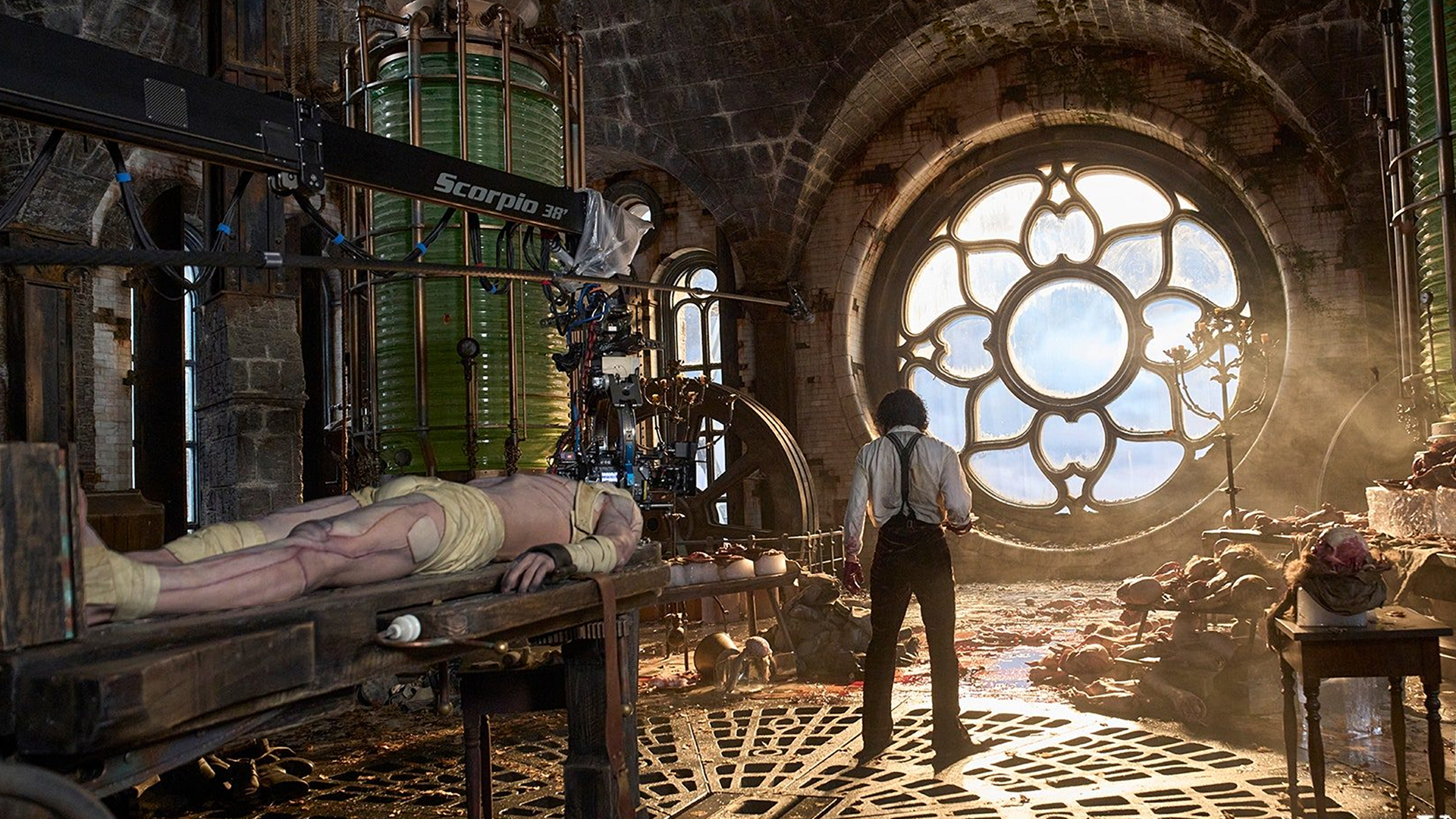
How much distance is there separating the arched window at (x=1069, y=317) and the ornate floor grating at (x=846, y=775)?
6.14 meters

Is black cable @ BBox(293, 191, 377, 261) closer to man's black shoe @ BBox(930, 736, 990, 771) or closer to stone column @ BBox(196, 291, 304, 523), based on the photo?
stone column @ BBox(196, 291, 304, 523)

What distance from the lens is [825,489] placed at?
1250cm

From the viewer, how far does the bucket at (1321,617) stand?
3926 mm

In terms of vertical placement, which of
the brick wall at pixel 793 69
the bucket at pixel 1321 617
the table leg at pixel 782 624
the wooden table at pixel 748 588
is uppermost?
the brick wall at pixel 793 69

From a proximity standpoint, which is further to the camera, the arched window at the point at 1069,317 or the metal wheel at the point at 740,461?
the arched window at the point at 1069,317

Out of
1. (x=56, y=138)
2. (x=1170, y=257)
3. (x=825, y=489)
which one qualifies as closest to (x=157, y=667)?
(x=56, y=138)

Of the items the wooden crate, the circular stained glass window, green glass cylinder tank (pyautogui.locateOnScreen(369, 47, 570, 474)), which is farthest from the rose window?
the wooden crate

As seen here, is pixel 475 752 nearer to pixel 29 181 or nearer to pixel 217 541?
pixel 217 541

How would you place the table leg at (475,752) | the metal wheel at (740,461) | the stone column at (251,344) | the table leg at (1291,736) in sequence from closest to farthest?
the table leg at (475,752)
the table leg at (1291,736)
the stone column at (251,344)
the metal wheel at (740,461)

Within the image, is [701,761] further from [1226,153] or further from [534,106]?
[1226,153]

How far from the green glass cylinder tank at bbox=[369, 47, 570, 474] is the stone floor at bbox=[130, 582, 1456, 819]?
61.9 inches

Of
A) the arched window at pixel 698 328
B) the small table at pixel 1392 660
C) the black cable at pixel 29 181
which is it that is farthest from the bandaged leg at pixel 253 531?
the arched window at pixel 698 328

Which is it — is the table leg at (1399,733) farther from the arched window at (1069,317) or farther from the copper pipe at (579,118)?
the arched window at (1069,317)

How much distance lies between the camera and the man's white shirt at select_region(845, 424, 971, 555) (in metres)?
5.66
